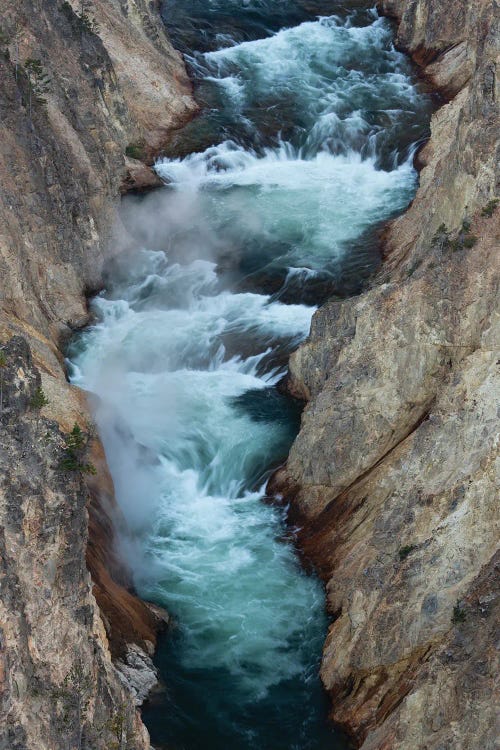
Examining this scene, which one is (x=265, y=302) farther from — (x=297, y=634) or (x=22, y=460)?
(x=22, y=460)

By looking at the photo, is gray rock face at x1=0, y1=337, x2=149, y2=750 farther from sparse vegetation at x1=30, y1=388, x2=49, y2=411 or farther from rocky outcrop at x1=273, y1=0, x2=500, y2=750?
rocky outcrop at x1=273, y1=0, x2=500, y2=750

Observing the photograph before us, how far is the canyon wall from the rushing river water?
124cm

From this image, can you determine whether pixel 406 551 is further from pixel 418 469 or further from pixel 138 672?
pixel 138 672

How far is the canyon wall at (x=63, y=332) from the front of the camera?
1582 centimetres

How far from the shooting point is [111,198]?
37406mm

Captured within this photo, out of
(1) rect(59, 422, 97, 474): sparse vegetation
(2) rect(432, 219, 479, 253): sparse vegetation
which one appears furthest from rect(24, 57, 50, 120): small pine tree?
(1) rect(59, 422, 97, 474): sparse vegetation

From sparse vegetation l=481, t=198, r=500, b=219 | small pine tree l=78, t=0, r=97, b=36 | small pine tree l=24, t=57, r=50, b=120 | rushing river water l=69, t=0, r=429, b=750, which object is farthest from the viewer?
small pine tree l=78, t=0, r=97, b=36

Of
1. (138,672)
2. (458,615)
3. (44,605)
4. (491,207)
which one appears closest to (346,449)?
(491,207)

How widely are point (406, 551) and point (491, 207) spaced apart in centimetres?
799

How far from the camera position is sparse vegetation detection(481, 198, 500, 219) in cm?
2372

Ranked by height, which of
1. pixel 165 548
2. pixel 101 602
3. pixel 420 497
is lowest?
pixel 165 548

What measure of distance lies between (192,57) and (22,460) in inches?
1406

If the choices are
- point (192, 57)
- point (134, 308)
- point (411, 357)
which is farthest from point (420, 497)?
point (192, 57)

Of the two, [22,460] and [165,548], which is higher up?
[22,460]
